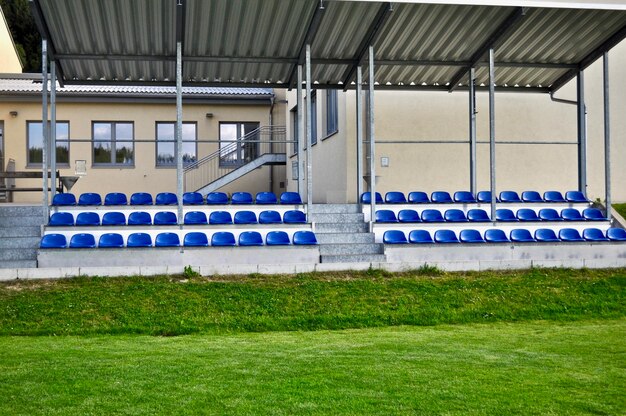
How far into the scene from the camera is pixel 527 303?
12.4m

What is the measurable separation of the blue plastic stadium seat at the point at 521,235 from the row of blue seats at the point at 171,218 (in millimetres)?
4740

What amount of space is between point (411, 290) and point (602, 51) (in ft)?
28.9

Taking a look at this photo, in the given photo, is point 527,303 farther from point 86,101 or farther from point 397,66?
point 86,101

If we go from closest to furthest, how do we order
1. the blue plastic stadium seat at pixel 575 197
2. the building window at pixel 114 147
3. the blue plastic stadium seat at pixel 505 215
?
the blue plastic stadium seat at pixel 505 215
the blue plastic stadium seat at pixel 575 197
the building window at pixel 114 147

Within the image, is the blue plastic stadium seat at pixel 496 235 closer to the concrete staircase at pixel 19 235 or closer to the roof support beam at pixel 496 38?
the roof support beam at pixel 496 38

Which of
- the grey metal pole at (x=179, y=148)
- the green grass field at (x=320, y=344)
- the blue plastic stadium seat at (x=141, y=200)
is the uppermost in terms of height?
the grey metal pole at (x=179, y=148)

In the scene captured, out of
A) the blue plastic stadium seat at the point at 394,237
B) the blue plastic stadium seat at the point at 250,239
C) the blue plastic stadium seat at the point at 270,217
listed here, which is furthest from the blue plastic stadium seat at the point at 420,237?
the blue plastic stadium seat at the point at 250,239

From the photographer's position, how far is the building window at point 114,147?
28.6m

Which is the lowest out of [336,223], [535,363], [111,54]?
[535,363]

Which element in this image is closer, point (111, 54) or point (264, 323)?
point (264, 323)

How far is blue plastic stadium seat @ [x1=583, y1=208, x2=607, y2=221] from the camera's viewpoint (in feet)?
56.8

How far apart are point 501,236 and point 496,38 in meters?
4.72

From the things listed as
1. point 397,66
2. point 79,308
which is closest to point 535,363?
point 79,308

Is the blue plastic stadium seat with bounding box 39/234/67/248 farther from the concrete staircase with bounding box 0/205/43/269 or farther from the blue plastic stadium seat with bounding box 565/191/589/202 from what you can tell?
the blue plastic stadium seat with bounding box 565/191/589/202
